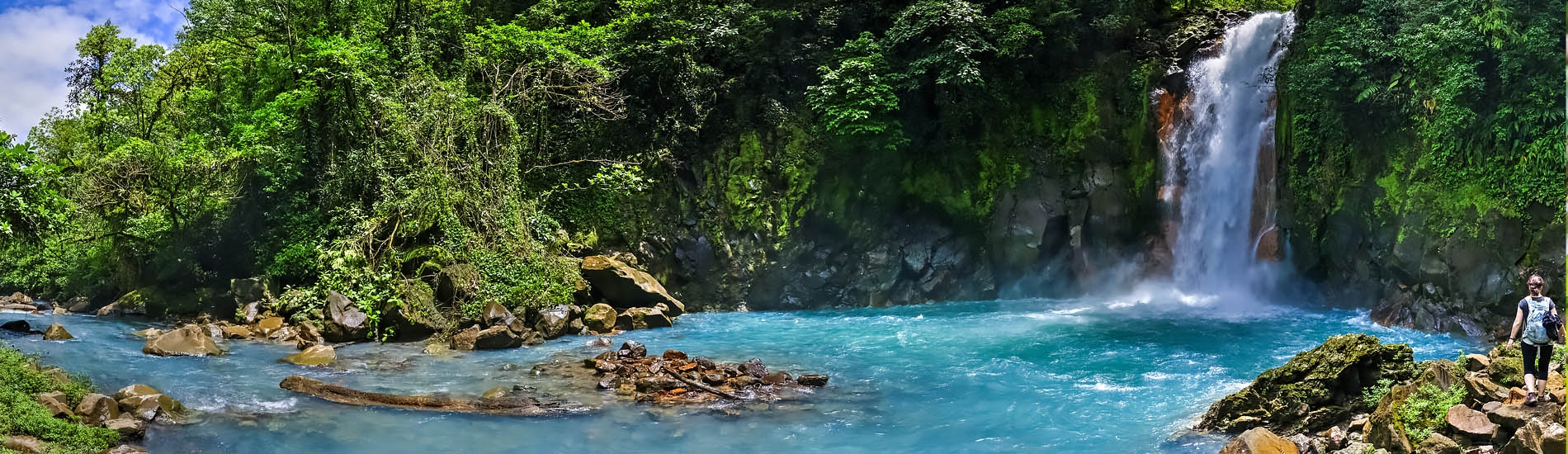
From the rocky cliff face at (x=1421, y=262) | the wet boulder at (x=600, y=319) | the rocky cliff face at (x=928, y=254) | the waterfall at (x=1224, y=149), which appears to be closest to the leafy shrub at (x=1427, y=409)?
the rocky cliff face at (x=1421, y=262)

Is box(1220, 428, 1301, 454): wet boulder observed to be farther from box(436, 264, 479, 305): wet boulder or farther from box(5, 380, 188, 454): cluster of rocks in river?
box(436, 264, 479, 305): wet boulder

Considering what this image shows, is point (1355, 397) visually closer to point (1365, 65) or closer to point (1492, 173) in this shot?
point (1492, 173)

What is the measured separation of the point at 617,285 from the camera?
1903 cm

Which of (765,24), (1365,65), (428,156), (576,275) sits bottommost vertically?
(576,275)

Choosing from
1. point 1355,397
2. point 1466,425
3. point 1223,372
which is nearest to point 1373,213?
point 1223,372

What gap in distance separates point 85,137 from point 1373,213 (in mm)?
35251

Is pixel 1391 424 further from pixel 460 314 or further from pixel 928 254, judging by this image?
pixel 928 254

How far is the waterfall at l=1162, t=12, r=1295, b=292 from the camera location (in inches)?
822

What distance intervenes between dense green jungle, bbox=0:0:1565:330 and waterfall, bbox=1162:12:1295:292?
0.65 metres

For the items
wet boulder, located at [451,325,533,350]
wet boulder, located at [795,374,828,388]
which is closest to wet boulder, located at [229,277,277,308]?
wet boulder, located at [451,325,533,350]

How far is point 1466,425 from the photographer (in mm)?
6676

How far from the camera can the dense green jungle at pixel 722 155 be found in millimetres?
17922

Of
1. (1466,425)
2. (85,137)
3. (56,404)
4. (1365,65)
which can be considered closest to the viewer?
(1466,425)

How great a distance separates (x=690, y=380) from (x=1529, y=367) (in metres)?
8.36
